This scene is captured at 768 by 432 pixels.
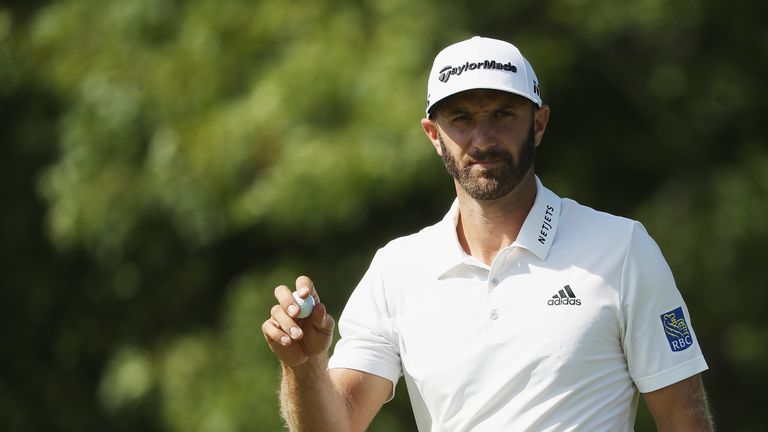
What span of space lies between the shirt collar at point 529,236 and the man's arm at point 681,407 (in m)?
0.42

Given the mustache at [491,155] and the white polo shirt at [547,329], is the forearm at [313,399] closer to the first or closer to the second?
the white polo shirt at [547,329]

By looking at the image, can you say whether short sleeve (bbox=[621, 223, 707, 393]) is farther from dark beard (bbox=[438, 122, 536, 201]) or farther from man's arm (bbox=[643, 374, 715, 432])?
dark beard (bbox=[438, 122, 536, 201])

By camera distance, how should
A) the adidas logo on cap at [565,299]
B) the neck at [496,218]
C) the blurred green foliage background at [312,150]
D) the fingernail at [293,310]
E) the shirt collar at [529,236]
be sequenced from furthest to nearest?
the blurred green foliage background at [312,150], the neck at [496,218], the shirt collar at [529,236], the adidas logo on cap at [565,299], the fingernail at [293,310]

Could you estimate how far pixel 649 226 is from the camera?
28.2 ft

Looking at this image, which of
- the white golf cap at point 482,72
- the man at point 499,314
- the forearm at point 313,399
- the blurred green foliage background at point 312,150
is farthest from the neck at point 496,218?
the blurred green foliage background at point 312,150

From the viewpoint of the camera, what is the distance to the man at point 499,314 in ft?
10.4

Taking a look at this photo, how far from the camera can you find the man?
3182 mm

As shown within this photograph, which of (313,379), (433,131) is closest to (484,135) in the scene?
(433,131)

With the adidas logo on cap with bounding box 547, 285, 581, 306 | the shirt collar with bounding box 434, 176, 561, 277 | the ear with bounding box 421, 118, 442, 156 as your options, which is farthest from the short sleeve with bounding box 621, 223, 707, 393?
the ear with bounding box 421, 118, 442, 156

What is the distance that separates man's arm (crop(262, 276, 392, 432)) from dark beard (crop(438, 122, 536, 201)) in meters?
0.47

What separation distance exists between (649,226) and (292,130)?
2.29 meters

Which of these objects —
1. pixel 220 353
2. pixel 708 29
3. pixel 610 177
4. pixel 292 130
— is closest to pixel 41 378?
pixel 220 353

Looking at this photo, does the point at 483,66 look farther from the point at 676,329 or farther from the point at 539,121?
the point at 676,329

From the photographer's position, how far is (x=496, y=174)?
3338 millimetres
